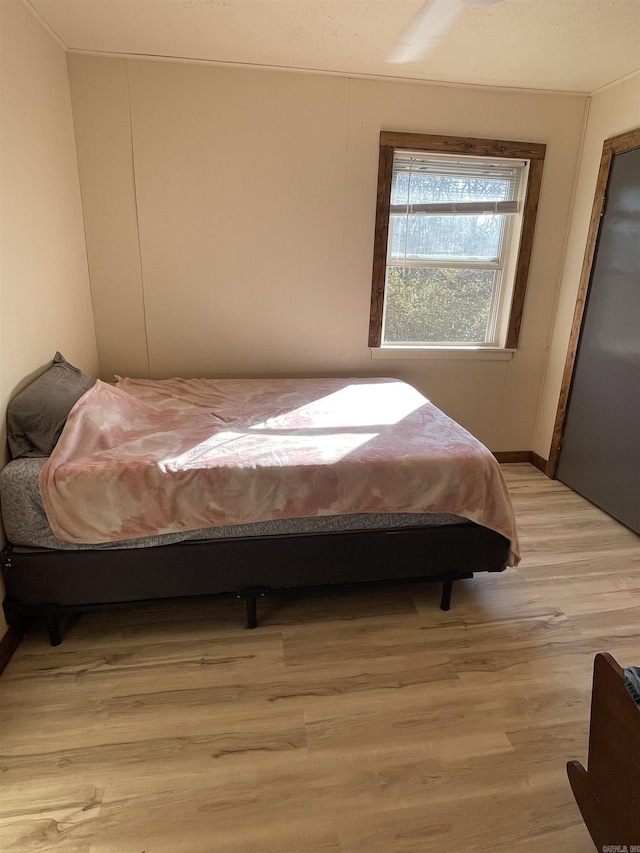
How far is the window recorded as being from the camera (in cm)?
310

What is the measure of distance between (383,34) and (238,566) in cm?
258

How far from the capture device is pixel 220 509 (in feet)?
6.10

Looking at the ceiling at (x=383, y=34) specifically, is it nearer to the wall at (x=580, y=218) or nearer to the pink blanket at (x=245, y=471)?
the wall at (x=580, y=218)

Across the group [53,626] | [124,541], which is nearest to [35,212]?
[124,541]

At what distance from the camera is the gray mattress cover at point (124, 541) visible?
1.77 meters

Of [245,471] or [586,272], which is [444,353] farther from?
[245,471]

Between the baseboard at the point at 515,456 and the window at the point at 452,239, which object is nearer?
the window at the point at 452,239

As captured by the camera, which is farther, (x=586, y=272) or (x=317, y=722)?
(x=586, y=272)

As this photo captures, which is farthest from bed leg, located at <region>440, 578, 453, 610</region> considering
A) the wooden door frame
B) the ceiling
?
the ceiling

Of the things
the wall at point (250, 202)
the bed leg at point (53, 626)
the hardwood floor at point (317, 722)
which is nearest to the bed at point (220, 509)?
the bed leg at point (53, 626)

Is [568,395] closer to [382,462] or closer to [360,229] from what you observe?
[360,229]

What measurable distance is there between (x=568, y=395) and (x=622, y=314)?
26.1 inches

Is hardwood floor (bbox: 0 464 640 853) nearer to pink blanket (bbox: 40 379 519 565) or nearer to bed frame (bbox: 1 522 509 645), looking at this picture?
bed frame (bbox: 1 522 509 645)

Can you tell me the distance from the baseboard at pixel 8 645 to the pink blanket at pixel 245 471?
0.48m
